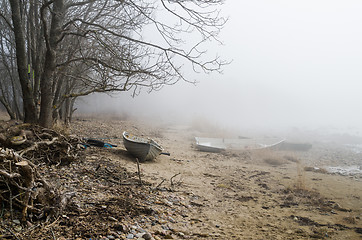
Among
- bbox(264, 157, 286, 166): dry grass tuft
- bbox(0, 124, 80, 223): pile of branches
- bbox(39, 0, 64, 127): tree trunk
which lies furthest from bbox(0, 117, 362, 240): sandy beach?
bbox(264, 157, 286, 166): dry grass tuft

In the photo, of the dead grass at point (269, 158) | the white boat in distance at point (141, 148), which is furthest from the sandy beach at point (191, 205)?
the dead grass at point (269, 158)

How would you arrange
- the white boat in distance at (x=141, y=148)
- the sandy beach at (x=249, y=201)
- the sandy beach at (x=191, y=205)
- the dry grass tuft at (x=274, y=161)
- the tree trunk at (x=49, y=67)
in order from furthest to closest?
1. the dry grass tuft at (x=274, y=161)
2. the white boat in distance at (x=141, y=148)
3. the tree trunk at (x=49, y=67)
4. the sandy beach at (x=249, y=201)
5. the sandy beach at (x=191, y=205)

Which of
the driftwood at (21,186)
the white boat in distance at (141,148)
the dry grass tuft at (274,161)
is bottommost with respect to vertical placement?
the dry grass tuft at (274,161)

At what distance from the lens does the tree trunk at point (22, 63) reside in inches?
293

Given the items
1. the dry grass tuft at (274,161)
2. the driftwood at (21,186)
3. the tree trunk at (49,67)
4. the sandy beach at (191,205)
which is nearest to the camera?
the driftwood at (21,186)

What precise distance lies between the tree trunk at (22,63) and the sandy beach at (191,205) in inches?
83.5

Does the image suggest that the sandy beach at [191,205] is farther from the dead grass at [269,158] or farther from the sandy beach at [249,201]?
the dead grass at [269,158]

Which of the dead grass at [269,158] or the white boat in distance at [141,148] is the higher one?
the white boat in distance at [141,148]

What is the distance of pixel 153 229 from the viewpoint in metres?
4.32

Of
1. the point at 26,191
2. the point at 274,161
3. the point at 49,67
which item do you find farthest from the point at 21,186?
the point at 274,161

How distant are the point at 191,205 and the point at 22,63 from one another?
21.5ft

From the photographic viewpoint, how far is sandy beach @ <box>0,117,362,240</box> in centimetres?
392

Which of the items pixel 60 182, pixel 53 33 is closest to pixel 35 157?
pixel 60 182

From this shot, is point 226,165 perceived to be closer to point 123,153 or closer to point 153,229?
Answer: point 123,153
